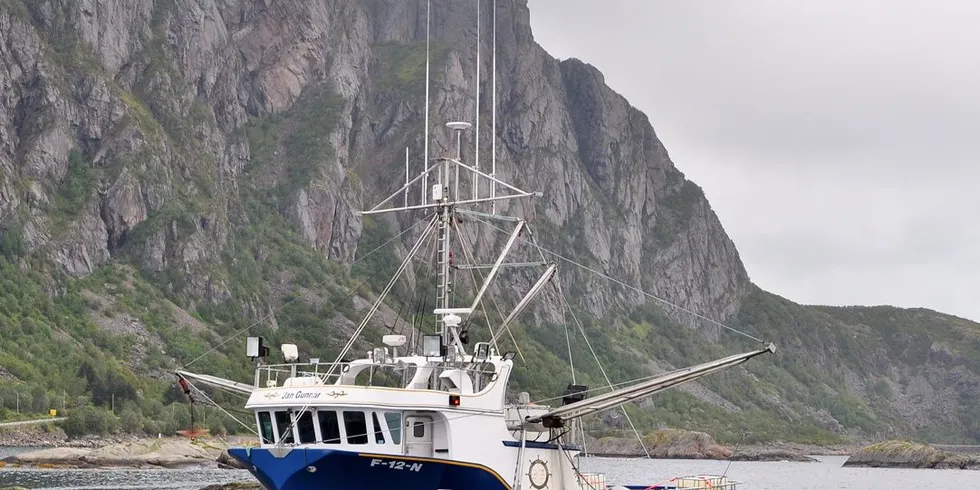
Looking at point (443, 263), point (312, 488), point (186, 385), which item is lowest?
point (312, 488)

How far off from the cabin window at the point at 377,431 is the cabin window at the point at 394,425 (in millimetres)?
288

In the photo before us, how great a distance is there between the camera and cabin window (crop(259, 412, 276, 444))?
177ft

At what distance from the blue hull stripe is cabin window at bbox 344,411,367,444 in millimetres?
996

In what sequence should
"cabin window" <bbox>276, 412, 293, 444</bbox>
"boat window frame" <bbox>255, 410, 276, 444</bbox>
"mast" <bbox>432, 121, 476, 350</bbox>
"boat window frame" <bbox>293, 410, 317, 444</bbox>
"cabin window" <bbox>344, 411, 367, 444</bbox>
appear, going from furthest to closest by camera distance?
"mast" <bbox>432, 121, 476, 350</bbox>, "boat window frame" <bbox>255, 410, 276, 444</bbox>, "cabin window" <bbox>276, 412, 293, 444</bbox>, "boat window frame" <bbox>293, 410, 317, 444</bbox>, "cabin window" <bbox>344, 411, 367, 444</bbox>

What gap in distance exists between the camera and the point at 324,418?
51.8 metres

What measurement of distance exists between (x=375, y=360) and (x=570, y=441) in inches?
332

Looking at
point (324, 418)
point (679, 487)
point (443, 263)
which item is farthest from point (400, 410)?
point (679, 487)

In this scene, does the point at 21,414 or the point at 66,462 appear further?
the point at 21,414

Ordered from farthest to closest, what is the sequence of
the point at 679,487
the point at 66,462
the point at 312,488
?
the point at 66,462 < the point at 679,487 < the point at 312,488

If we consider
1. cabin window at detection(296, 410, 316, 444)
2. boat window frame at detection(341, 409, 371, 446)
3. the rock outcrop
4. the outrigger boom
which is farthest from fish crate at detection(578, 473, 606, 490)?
the rock outcrop

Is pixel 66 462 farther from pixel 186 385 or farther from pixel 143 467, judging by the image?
pixel 186 385

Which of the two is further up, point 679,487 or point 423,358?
point 423,358

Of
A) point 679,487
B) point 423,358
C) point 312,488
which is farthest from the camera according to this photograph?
point 679,487

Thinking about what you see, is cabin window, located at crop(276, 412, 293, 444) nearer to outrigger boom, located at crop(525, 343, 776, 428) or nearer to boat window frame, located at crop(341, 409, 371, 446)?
boat window frame, located at crop(341, 409, 371, 446)
